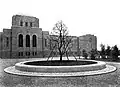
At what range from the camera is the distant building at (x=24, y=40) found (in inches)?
1652

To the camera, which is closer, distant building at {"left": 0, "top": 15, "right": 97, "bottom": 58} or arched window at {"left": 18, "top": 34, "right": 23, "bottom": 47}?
distant building at {"left": 0, "top": 15, "right": 97, "bottom": 58}

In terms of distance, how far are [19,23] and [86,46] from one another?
2795 cm

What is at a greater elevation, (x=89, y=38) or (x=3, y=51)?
(x=89, y=38)

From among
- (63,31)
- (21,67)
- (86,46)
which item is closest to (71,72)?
(21,67)

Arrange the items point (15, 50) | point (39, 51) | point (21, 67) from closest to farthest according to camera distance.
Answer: point (21, 67), point (15, 50), point (39, 51)

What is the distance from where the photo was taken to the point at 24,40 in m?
42.8

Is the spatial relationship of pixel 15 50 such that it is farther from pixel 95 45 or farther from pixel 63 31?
pixel 95 45

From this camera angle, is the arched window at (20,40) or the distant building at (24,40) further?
the arched window at (20,40)

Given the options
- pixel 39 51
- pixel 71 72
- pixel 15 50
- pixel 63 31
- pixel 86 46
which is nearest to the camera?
pixel 71 72

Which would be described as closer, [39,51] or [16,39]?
[16,39]

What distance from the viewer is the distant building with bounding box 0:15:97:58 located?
4197 cm

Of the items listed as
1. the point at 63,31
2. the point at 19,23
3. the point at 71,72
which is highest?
the point at 19,23

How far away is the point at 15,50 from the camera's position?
41.9 metres

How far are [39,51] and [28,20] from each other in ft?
38.4
